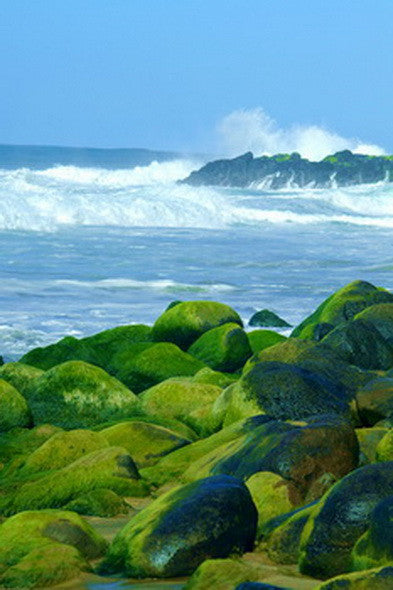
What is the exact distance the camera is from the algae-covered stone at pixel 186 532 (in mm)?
4367

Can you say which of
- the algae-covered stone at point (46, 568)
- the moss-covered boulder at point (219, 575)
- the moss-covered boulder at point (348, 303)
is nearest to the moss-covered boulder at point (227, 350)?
the moss-covered boulder at point (348, 303)

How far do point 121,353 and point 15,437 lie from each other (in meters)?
2.89

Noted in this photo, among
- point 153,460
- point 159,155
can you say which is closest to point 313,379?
point 153,460

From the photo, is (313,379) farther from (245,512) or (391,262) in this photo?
(391,262)

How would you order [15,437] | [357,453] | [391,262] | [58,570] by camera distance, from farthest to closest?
[391,262]
[15,437]
[357,453]
[58,570]

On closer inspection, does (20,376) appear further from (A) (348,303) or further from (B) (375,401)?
(A) (348,303)

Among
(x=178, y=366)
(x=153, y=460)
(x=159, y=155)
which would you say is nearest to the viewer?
(x=153, y=460)

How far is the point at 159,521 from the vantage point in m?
4.50

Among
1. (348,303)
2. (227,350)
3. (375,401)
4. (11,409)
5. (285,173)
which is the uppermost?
(285,173)

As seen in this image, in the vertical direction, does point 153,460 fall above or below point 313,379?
below

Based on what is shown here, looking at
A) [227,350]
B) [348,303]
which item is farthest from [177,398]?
[348,303]

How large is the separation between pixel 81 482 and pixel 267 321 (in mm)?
8766

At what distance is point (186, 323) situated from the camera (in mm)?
11859

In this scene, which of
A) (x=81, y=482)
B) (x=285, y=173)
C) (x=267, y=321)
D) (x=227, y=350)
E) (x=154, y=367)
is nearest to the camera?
(x=81, y=482)
